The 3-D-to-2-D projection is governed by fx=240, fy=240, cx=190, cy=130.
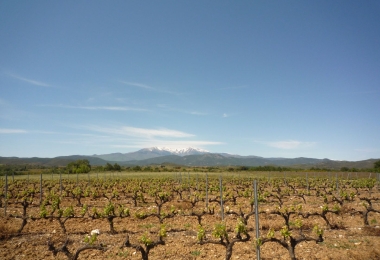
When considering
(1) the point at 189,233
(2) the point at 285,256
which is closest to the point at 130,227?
(1) the point at 189,233

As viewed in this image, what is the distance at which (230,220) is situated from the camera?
11.6 m

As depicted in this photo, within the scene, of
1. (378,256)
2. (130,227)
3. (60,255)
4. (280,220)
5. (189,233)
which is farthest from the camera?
(280,220)

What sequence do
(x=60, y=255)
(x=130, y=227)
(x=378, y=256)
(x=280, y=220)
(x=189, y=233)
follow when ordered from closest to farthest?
1. (x=378, y=256)
2. (x=60, y=255)
3. (x=189, y=233)
4. (x=130, y=227)
5. (x=280, y=220)

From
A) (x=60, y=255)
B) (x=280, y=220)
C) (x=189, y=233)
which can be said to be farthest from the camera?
(x=280, y=220)

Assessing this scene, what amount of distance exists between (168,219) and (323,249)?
6.95 metres

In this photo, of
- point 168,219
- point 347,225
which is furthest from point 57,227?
point 347,225

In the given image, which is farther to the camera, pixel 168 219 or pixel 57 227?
pixel 168 219

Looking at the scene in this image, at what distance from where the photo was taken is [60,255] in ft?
25.0

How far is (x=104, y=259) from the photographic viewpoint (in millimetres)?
7250

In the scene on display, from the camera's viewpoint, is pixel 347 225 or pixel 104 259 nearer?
pixel 104 259

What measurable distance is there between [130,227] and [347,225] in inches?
386

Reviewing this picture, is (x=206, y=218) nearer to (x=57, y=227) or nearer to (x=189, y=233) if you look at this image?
(x=189, y=233)

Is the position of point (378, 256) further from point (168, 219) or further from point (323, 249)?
point (168, 219)

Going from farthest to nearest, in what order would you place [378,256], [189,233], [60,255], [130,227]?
[130,227]
[189,233]
[60,255]
[378,256]
